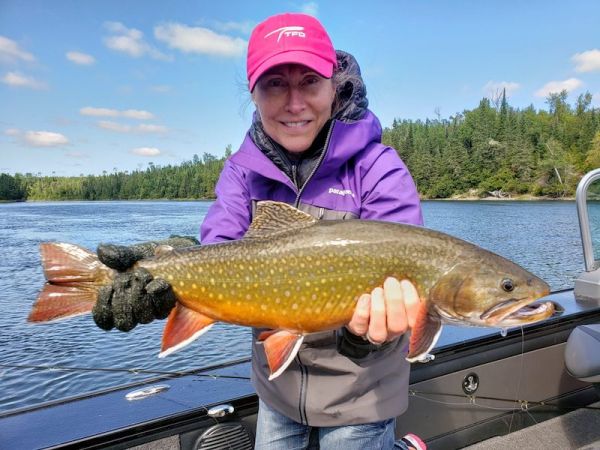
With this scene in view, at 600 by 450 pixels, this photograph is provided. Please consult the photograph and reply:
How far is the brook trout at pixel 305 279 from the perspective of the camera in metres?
2.59

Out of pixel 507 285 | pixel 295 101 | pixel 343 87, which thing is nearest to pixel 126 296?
pixel 295 101

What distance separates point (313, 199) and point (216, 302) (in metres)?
0.85

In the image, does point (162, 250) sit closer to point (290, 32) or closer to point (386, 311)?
point (386, 311)

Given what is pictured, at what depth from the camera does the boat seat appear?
13.0 feet

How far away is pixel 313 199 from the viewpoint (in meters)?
2.96

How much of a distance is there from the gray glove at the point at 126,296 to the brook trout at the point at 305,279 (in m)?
0.09

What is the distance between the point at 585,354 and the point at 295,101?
327 centimetres

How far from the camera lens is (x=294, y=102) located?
282 centimetres

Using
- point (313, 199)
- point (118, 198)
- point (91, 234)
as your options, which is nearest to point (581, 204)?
point (313, 199)

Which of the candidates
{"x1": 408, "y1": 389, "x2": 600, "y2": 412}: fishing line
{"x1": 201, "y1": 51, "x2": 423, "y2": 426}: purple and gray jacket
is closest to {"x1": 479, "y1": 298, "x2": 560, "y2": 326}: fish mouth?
{"x1": 201, "y1": 51, "x2": 423, "y2": 426}: purple and gray jacket

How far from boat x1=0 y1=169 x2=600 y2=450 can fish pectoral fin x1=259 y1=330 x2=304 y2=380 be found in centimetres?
97

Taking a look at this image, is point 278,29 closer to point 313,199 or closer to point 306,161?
point 306,161

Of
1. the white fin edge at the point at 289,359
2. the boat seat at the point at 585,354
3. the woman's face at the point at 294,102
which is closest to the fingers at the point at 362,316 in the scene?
the white fin edge at the point at 289,359

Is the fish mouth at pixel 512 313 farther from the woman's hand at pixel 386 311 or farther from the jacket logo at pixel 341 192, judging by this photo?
the jacket logo at pixel 341 192
